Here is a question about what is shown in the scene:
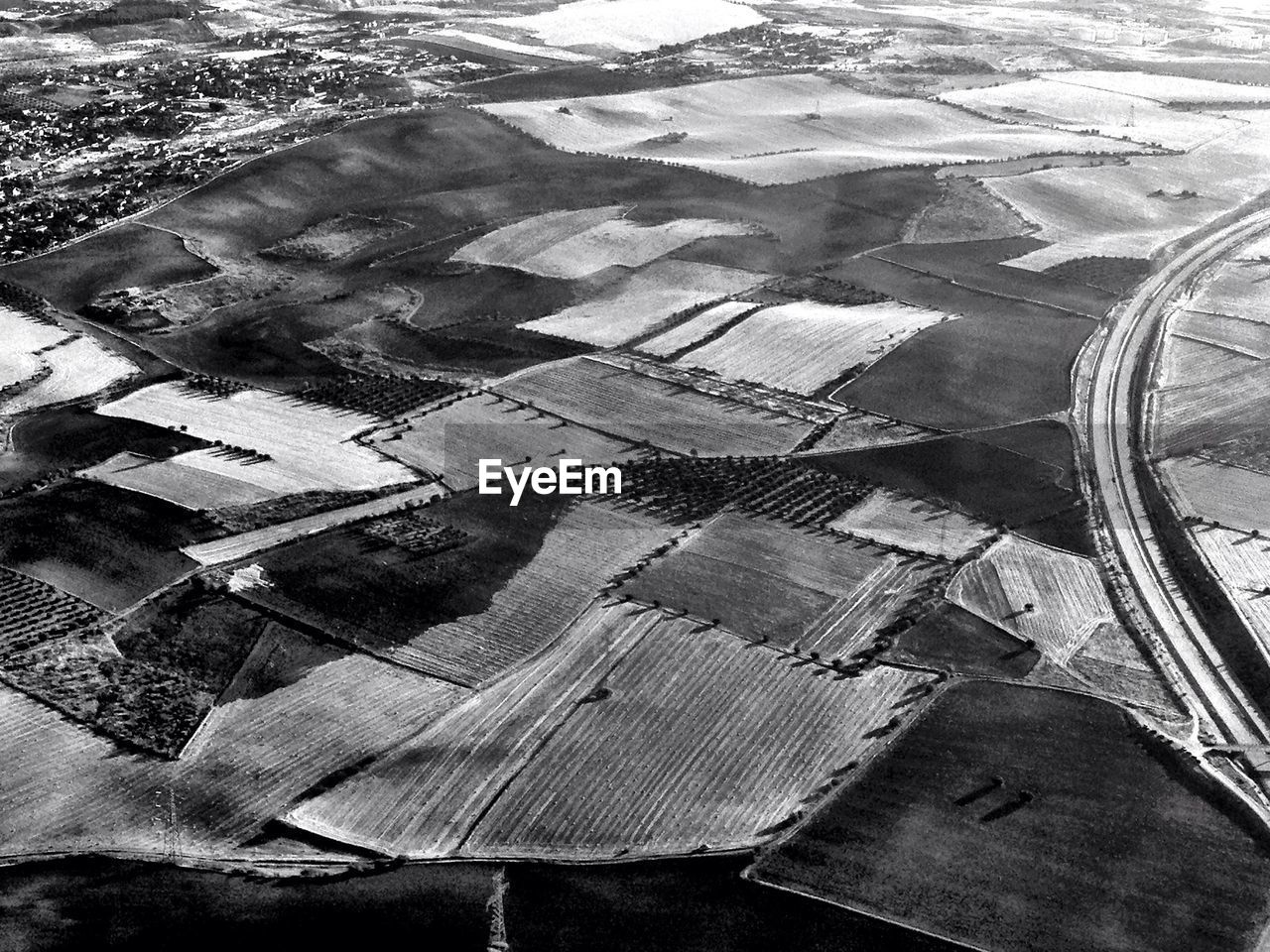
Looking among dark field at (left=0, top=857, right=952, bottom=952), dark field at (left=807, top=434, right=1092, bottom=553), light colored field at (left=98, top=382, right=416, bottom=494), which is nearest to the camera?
dark field at (left=0, top=857, right=952, bottom=952)

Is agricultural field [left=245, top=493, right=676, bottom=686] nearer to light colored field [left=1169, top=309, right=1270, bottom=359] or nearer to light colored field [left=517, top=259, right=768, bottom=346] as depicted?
light colored field [left=517, top=259, right=768, bottom=346]

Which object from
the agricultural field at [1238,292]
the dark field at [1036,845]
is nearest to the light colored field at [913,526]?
the dark field at [1036,845]


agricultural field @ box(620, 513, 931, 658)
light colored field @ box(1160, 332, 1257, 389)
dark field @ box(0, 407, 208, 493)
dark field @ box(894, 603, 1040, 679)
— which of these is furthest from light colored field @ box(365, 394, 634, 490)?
light colored field @ box(1160, 332, 1257, 389)

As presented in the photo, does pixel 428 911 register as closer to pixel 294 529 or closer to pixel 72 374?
pixel 294 529

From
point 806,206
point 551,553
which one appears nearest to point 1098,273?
point 806,206

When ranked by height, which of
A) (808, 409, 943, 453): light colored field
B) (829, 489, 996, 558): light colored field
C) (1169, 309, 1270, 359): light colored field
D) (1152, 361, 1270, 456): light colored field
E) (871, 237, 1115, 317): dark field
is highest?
(871, 237, 1115, 317): dark field

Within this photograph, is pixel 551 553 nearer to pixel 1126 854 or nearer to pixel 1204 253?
pixel 1126 854

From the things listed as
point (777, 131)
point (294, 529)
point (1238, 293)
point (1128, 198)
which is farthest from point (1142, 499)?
point (777, 131)
